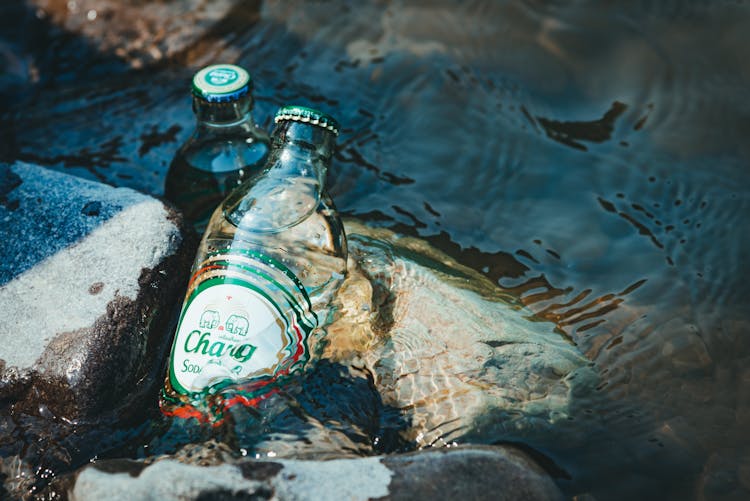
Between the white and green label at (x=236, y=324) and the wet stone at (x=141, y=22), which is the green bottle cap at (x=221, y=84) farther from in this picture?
the wet stone at (x=141, y=22)

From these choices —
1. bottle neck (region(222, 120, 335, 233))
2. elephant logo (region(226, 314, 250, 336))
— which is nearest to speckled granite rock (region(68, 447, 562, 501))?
elephant logo (region(226, 314, 250, 336))

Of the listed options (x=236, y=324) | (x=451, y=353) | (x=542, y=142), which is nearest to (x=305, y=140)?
(x=236, y=324)

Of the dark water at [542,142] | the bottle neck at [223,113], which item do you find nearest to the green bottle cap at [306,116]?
the bottle neck at [223,113]

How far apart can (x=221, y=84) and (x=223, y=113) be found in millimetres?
312

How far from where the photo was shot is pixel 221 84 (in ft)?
9.78

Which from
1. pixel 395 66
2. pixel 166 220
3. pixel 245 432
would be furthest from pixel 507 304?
pixel 395 66

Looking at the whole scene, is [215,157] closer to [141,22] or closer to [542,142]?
[542,142]

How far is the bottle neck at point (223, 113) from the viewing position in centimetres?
322

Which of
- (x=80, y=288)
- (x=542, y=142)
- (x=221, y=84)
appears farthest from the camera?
(x=542, y=142)

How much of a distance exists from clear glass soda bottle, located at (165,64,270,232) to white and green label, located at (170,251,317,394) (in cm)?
92

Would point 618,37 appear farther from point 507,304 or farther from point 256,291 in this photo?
point 256,291

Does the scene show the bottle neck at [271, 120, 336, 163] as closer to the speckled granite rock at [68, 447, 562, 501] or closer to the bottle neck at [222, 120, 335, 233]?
the bottle neck at [222, 120, 335, 233]

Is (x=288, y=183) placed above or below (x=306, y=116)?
below

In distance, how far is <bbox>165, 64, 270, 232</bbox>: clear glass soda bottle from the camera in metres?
3.30
